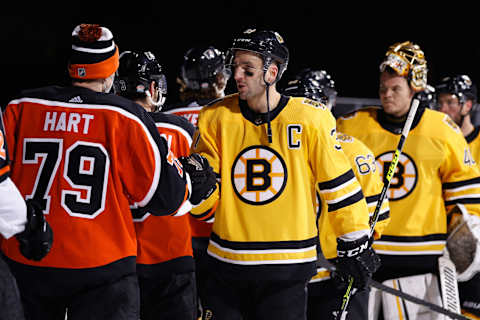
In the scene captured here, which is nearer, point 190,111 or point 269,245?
point 269,245

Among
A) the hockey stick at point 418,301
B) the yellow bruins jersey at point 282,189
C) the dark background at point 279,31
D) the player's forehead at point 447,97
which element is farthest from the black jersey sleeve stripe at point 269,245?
the dark background at point 279,31

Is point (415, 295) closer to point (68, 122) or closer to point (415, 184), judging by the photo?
point (415, 184)

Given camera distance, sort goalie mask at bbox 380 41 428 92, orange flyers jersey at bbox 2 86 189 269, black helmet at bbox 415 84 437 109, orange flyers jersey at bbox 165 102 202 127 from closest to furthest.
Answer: orange flyers jersey at bbox 2 86 189 269
goalie mask at bbox 380 41 428 92
orange flyers jersey at bbox 165 102 202 127
black helmet at bbox 415 84 437 109

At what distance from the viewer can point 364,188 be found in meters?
3.34

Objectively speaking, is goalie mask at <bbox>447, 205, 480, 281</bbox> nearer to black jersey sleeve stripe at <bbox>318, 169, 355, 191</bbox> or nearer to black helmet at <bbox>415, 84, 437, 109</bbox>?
black jersey sleeve stripe at <bbox>318, 169, 355, 191</bbox>

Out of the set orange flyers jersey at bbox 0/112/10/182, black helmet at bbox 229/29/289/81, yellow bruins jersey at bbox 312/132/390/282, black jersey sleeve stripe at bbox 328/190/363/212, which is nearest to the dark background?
yellow bruins jersey at bbox 312/132/390/282

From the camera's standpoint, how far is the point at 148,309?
11.3ft

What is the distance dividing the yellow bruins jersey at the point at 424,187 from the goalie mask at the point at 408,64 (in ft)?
0.54

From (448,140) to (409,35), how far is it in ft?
19.0

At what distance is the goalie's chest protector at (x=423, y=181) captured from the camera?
3.62 m

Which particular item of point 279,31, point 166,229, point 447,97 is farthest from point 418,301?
point 279,31

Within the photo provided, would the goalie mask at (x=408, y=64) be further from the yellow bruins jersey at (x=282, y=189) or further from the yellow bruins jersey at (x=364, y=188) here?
the yellow bruins jersey at (x=282, y=189)

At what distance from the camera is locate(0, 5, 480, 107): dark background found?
8.41 m

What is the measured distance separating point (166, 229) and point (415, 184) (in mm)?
1294
